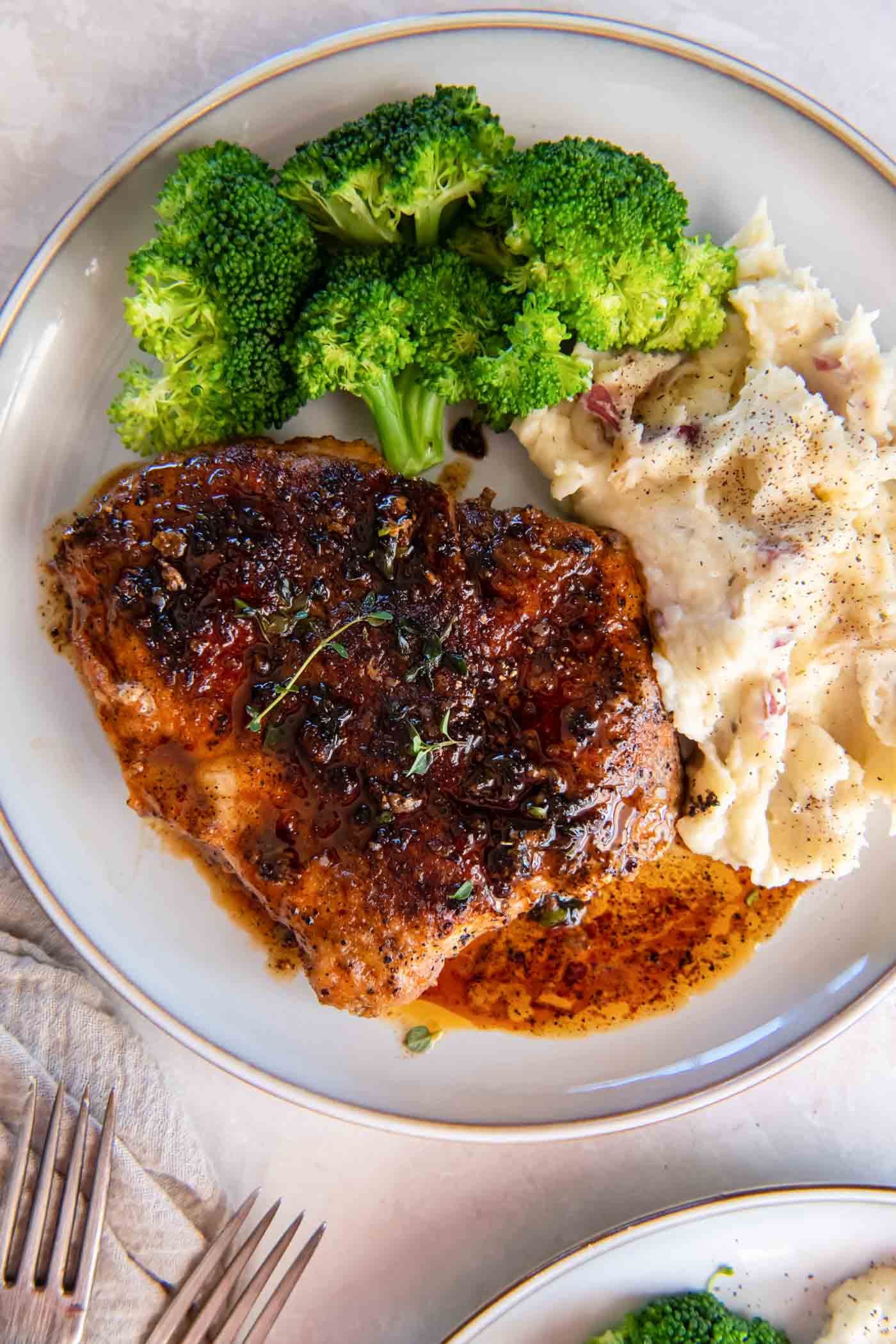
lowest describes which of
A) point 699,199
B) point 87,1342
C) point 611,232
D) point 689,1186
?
point 87,1342

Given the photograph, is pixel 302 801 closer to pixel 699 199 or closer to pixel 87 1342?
pixel 87 1342

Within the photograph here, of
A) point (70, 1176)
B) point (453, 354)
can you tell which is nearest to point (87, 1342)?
point (70, 1176)

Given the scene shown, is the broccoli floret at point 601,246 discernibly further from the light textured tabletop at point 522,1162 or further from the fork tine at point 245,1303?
the fork tine at point 245,1303

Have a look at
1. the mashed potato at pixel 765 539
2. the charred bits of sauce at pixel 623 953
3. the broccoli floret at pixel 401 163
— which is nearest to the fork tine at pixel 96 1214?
the charred bits of sauce at pixel 623 953

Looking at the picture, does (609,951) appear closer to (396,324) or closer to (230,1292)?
(230,1292)

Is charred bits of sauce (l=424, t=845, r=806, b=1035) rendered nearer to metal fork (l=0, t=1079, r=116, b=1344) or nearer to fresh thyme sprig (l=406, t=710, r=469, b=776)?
fresh thyme sprig (l=406, t=710, r=469, b=776)

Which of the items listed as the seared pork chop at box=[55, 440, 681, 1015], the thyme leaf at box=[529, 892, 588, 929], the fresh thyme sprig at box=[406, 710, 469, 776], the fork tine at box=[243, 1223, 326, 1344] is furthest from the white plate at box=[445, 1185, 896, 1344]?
the fresh thyme sprig at box=[406, 710, 469, 776]
